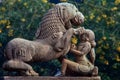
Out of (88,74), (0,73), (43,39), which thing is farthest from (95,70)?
(0,73)

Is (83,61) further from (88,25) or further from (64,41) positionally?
(88,25)

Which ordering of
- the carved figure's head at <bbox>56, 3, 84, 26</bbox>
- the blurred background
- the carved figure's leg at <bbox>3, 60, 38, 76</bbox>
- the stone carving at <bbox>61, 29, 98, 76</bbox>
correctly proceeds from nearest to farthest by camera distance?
the carved figure's leg at <bbox>3, 60, 38, 76</bbox> < the stone carving at <bbox>61, 29, 98, 76</bbox> < the carved figure's head at <bbox>56, 3, 84, 26</bbox> < the blurred background

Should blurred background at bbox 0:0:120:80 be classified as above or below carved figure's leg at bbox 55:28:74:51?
below

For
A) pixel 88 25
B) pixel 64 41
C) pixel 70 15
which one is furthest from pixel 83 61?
pixel 88 25

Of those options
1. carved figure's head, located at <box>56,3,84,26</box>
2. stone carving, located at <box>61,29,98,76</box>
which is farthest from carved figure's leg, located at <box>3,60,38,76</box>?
carved figure's head, located at <box>56,3,84,26</box>

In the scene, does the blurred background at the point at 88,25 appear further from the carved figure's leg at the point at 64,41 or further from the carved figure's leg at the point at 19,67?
the carved figure's leg at the point at 19,67

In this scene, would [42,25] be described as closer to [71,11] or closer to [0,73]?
[71,11]

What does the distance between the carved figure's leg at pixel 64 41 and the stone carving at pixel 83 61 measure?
17 cm

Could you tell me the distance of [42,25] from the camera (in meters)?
8.48

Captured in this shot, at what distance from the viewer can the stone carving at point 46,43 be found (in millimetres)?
8156

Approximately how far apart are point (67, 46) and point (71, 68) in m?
0.36

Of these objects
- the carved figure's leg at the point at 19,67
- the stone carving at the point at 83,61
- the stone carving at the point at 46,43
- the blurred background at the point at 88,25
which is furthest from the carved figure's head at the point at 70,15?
the blurred background at the point at 88,25

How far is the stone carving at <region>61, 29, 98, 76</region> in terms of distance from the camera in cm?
831

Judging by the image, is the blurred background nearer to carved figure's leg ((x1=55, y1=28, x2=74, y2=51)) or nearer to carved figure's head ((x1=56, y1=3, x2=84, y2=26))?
carved figure's head ((x1=56, y1=3, x2=84, y2=26))
